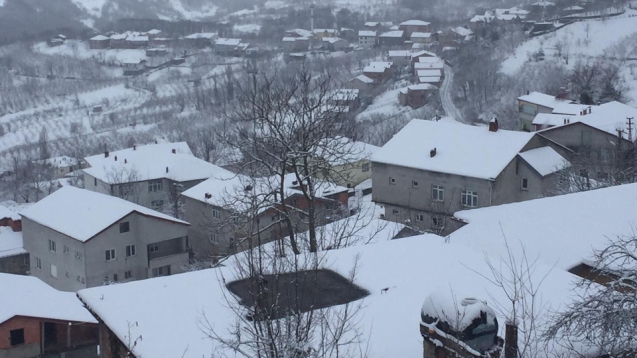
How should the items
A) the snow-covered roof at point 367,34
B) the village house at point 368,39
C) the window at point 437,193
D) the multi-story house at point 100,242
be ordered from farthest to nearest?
the snow-covered roof at point 367,34
the village house at point 368,39
the multi-story house at point 100,242
the window at point 437,193

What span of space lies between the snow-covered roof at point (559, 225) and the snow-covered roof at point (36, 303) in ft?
22.5

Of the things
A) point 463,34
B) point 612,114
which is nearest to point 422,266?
point 612,114

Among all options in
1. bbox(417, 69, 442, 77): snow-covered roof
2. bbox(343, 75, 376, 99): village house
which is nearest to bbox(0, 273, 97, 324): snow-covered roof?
bbox(343, 75, 376, 99): village house

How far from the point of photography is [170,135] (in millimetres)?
41844

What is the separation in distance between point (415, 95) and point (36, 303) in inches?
1343

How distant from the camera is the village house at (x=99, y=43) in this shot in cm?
7788

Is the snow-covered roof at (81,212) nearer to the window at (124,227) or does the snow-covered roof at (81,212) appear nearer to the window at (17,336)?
the window at (124,227)

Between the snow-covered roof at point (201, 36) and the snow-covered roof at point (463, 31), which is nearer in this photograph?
the snow-covered roof at point (463, 31)

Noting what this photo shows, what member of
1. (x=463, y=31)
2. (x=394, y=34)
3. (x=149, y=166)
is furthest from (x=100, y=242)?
(x=394, y=34)

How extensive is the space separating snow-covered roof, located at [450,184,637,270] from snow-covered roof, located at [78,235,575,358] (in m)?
1.73

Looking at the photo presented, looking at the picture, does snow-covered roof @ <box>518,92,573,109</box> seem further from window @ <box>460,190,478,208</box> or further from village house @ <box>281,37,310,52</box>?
village house @ <box>281,37,310,52</box>

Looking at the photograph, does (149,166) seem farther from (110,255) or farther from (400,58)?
(400,58)

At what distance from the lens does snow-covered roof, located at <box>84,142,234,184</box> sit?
2664 cm

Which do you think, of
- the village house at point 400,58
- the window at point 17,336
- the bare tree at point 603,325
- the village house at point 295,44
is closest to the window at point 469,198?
the window at point 17,336
